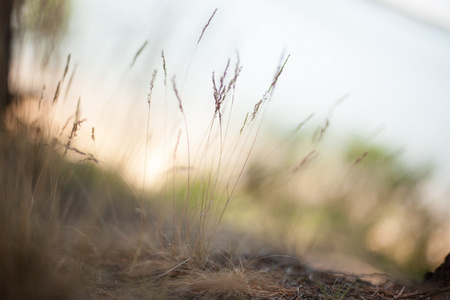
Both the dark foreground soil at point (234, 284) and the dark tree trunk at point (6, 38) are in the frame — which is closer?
the dark foreground soil at point (234, 284)

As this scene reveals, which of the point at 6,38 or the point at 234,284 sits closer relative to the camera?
the point at 234,284

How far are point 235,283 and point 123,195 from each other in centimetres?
149

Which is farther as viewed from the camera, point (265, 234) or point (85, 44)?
point (265, 234)

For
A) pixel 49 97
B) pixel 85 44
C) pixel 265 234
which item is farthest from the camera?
pixel 265 234

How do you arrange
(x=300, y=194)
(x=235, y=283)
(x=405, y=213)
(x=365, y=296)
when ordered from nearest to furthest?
(x=235, y=283), (x=365, y=296), (x=300, y=194), (x=405, y=213)

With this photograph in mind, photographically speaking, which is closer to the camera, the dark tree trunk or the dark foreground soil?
the dark foreground soil

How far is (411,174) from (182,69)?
263 cm

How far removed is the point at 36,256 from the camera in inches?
30.1

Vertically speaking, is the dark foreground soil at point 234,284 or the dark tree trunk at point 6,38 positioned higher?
the dark tree trunk at point 6,38

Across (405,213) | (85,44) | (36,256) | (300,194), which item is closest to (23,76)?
(85,44)

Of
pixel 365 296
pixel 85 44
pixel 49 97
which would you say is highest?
pixel 85 44

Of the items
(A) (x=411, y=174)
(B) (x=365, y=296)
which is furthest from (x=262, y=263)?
(A) (x=411, y=174)

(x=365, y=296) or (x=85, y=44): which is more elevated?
(x=85, y=44)

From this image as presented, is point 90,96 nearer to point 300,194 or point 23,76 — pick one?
point 23,76
